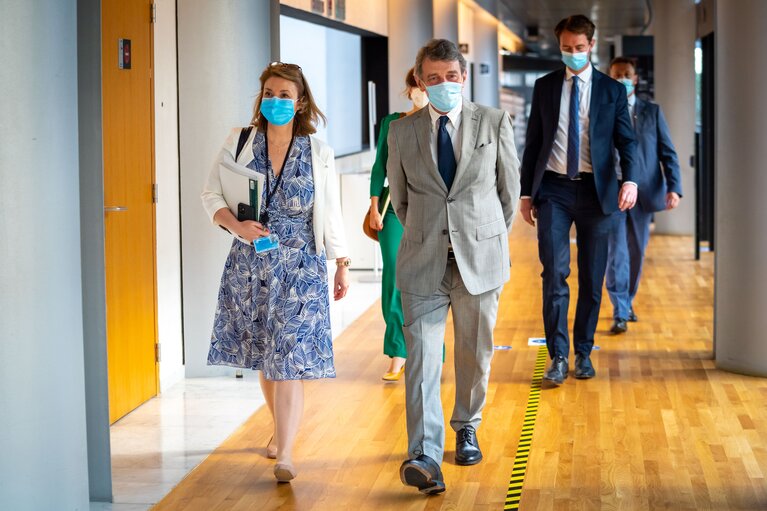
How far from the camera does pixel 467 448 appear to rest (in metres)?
4.71

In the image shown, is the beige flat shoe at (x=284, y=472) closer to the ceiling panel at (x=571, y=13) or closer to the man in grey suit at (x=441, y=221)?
the man in grey suit at (x=441, y=221)

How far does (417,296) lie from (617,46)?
46.0 ft

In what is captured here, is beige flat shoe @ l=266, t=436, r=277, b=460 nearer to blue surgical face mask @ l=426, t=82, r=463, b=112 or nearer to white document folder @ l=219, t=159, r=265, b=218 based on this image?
white document folder @ l=219, t=159, r=265, b=218

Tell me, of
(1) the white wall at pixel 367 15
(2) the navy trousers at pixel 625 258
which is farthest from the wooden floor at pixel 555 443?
(1) the white wall at pixel 367 15

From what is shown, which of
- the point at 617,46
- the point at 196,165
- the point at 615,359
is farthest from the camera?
the point at 617,46

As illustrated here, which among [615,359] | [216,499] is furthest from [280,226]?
[615,359]

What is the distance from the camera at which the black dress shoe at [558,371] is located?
617cm

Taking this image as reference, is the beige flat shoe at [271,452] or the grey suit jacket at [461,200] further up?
the grey suit jacket at [461,200]

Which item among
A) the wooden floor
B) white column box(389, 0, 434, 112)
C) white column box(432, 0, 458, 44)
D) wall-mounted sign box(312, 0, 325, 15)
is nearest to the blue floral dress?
the wooden floor

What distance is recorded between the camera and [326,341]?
4535 mm

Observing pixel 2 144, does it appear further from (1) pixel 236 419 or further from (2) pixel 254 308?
(1) pixel 236 419

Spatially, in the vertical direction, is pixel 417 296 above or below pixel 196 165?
below

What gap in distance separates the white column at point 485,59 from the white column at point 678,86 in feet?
24.0

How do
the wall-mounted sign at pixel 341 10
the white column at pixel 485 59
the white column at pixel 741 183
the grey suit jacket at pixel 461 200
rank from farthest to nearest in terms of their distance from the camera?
the white column at pixel 485 59
the wall-mounted sign at pixel 341 10
the white column at pixel 741 183
the grey suit jacket at pixel 461 200
